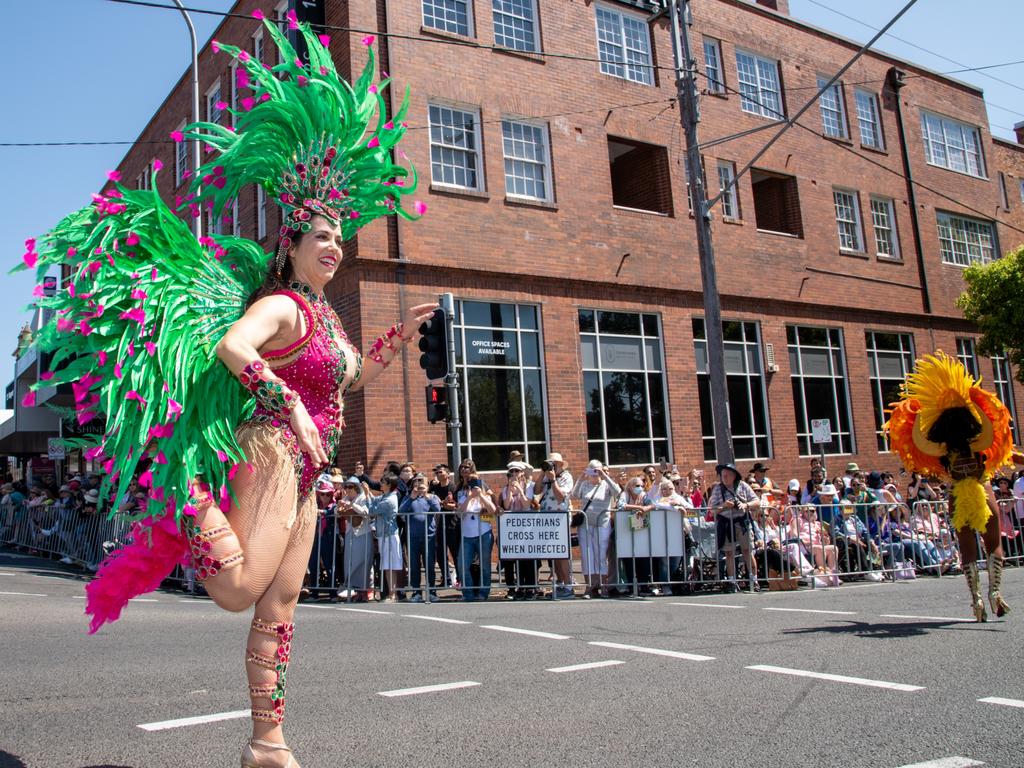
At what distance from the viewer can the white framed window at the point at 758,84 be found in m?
22.5

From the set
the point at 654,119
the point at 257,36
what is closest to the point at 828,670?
the point at 654,119

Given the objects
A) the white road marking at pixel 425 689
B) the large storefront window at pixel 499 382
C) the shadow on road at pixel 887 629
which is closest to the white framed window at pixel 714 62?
the large storefront window at pixel 499 382

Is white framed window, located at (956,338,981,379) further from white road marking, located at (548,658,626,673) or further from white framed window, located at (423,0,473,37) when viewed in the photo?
white road marking, located at (548,658,626,673)

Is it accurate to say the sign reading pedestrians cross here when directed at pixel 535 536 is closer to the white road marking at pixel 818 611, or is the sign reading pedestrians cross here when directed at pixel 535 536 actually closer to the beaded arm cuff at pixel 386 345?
the white road marking at pixel 818 611

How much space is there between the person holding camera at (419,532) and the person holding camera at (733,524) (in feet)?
Result: 12.2

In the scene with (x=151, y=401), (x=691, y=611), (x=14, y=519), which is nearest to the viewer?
(x=151, y=401)

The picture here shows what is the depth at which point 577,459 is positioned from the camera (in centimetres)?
1769

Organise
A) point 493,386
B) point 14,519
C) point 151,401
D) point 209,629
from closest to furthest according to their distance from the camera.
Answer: point 151,401 → point 209,629 → point 493,386 → point 14,519

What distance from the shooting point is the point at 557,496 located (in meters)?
12.2

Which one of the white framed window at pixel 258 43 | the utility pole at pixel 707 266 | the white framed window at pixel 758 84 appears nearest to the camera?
the utility pole at pixel 707 266

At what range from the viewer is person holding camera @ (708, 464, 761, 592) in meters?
11.8

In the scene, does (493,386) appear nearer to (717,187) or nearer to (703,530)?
(703,530)

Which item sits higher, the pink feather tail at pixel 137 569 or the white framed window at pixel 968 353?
the white framed window at pixel 968 353

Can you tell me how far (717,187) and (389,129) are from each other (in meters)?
18.4
